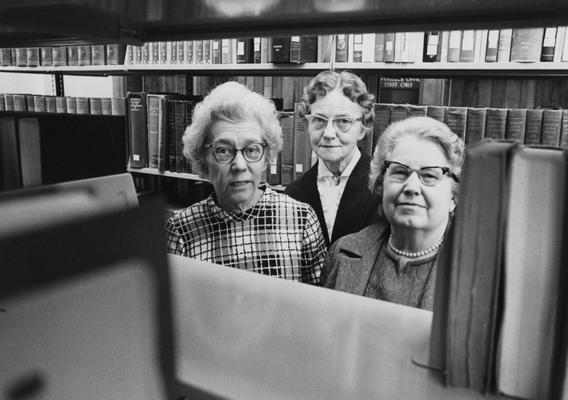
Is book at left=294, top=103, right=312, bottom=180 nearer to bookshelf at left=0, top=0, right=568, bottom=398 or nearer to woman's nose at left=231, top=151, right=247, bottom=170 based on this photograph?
woman's nose at left=231, top=151, right=247, bottom=170

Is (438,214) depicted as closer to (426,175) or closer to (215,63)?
(426,175)

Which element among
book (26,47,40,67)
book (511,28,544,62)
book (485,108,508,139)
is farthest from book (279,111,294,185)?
book (26,47,40,67)

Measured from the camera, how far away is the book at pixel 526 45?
6.40 ft

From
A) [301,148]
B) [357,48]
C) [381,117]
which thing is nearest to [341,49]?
[357,48]

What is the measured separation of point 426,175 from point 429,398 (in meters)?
0.99

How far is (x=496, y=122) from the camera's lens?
2.02 m

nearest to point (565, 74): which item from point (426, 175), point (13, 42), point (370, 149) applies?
point (370, 149)

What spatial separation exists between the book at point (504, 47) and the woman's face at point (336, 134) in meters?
0.68

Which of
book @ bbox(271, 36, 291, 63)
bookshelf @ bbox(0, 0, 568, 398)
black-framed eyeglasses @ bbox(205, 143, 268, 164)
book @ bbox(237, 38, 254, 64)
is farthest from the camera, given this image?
book @ bbox(237, 38, 254, 64)

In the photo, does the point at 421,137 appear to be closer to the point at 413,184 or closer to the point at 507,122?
the point at 413,184

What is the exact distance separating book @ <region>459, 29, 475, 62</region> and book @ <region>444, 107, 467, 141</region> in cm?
19

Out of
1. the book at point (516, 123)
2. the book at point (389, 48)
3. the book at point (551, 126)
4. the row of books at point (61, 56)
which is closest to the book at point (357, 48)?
the book at point (389, 48)

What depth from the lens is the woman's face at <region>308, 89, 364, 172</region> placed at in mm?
1713

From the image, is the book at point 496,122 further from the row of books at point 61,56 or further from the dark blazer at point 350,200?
the row of books at point 61,56
